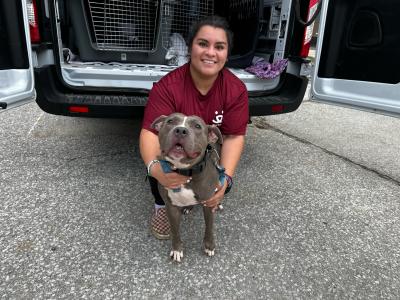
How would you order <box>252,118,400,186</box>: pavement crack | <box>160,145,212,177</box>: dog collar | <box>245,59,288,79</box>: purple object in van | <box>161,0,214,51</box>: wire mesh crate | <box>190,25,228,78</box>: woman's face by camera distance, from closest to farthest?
1. <box>160,145,212,177</box>: dog collar
2. <box>190,25,228,78</box>: woman's face
3. <box>245,59,288,79</box>: purple object in van
4. <box>252,118,400,186</box>: pavement crack
5. <box>161,0,214,51</box>: wire mesh crate

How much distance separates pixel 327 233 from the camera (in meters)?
2.54

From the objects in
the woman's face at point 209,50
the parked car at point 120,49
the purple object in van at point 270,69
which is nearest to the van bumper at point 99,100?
the parked car at point 120,49

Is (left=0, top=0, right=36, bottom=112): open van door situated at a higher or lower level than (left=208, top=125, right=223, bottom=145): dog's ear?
higher

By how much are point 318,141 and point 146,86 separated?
262 centimetres

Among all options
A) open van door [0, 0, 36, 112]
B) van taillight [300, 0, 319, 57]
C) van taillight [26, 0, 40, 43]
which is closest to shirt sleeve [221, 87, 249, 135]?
van taillight [300, 0, 319, 57]

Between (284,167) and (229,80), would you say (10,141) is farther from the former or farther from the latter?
(284,167)

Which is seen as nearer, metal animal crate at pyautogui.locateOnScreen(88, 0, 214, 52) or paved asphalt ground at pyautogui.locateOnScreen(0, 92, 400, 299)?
paved asphalt ground at pyautogui.locateOnScreen(0, 92, 400, 299)

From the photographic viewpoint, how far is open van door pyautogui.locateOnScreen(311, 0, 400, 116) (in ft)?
8.02

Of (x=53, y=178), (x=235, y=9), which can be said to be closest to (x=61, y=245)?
(x=53, y=178)

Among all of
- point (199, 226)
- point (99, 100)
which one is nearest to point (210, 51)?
point (99, 100)

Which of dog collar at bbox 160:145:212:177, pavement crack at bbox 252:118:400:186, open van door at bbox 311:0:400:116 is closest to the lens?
dog collar at bbox 160:145:212:177

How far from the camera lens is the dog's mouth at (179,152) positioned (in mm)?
1711

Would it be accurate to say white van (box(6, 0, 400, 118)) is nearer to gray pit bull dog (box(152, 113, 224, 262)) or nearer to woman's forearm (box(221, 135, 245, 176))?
woman's forearm (box(221, 135, 245, 176))

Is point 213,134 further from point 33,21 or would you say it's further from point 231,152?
point 33,21
